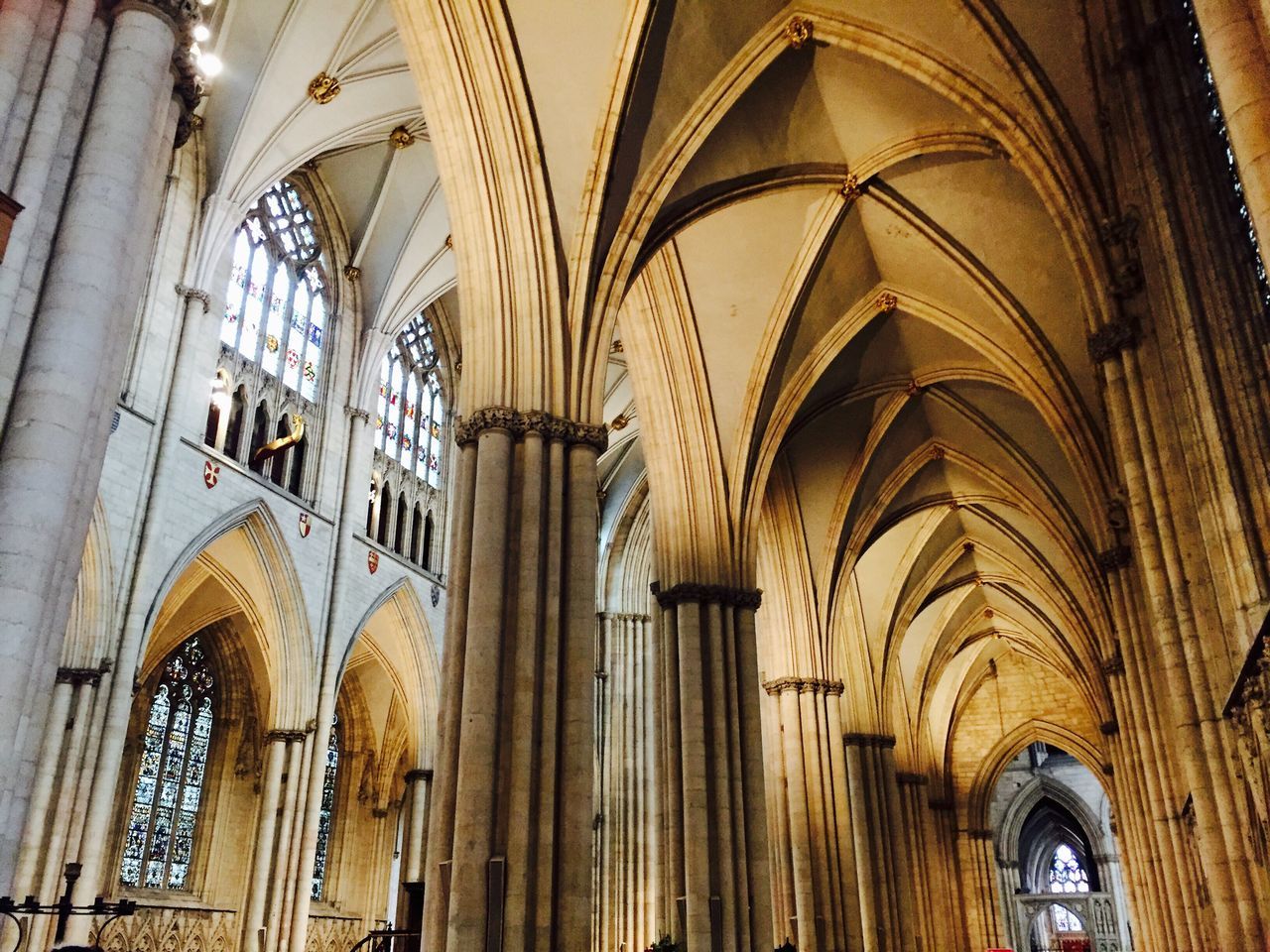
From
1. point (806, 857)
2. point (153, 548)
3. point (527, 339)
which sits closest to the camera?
point (527, 339)

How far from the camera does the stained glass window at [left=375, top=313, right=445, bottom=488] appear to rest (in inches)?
920

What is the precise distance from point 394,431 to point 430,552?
9.01 feet

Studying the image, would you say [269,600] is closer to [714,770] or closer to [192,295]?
[192,295]

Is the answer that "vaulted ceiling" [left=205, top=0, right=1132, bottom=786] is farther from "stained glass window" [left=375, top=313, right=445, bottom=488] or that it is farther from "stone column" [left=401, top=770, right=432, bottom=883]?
"stone column" [left=401, top=770, right=432, bottom=883]

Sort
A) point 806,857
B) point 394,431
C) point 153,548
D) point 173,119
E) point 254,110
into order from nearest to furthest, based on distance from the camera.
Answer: point 173,119, point 153,548, point 254,110, point 806,857, point 394,431

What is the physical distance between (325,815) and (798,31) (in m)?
18.3

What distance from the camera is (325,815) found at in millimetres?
23578

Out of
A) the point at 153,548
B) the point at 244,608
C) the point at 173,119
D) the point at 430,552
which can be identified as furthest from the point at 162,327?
the point at 173,119

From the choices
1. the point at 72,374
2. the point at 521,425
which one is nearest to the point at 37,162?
the point at 72,374

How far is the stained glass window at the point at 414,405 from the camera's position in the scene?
76.6 ft

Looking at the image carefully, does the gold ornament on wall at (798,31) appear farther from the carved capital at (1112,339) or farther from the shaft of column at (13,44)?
the shaft of column at (13,44)

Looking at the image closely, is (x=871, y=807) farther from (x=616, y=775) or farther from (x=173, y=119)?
(x=173, y=119)

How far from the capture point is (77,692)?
1475 cm

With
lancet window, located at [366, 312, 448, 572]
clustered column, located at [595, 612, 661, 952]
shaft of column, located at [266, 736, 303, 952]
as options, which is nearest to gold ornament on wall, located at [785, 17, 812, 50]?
lancet window, located at [366, 312, 448, 572]
